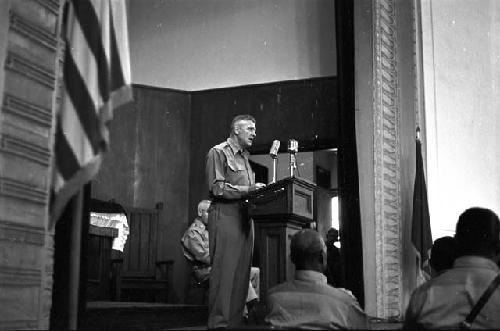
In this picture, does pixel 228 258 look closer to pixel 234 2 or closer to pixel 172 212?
pixel 172 212

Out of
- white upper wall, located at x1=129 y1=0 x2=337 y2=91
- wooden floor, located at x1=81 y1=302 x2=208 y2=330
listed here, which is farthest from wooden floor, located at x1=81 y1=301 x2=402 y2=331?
white upper wall, located at x1=129 y1=0 x2=337 y2=91

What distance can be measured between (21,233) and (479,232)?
226 centimetres

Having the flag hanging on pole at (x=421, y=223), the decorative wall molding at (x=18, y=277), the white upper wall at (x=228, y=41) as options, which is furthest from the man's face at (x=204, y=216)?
the decorative wall molding at (x=18, y=277)

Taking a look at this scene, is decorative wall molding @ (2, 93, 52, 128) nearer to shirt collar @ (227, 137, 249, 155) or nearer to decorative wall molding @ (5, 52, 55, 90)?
decorative wall molding @ (5, 52, 55, 90)

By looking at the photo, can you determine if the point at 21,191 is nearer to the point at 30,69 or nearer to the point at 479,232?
the point at 30,69

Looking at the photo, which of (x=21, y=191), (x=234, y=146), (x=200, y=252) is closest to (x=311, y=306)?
(x=21, y=191)

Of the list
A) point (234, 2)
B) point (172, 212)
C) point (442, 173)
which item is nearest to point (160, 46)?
point (234, 2)

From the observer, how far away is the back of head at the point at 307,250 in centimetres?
371

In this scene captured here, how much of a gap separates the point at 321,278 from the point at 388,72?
530 centimetres

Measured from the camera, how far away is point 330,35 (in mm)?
9797

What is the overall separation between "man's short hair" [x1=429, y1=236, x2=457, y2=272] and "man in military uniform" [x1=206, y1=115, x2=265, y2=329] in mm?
1559

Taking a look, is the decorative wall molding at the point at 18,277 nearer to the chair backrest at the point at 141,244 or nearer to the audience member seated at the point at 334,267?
the chair backrest at the point at 141,244

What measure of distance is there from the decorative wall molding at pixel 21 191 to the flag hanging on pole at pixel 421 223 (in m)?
5.18

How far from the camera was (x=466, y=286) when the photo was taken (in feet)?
10.3
